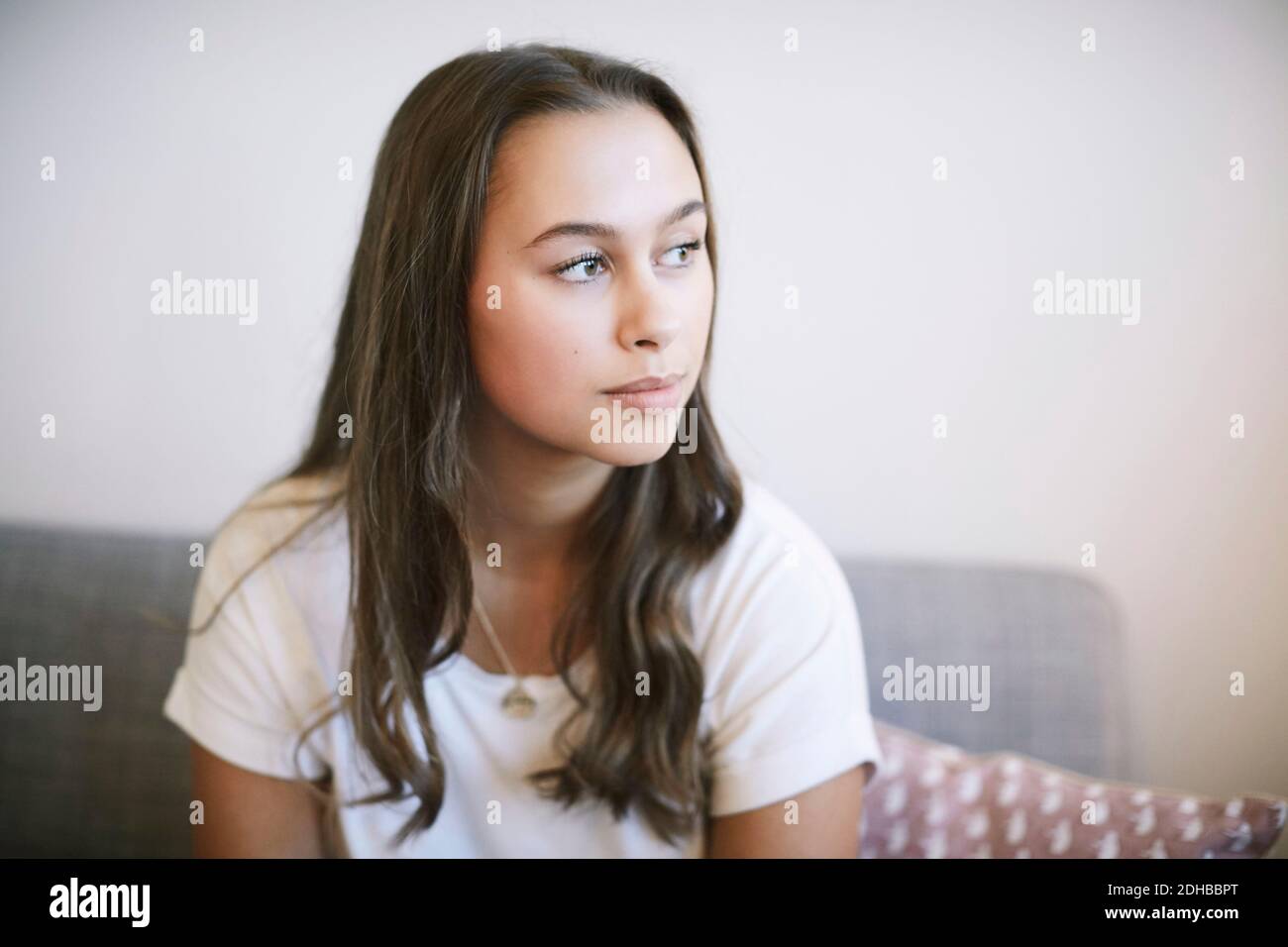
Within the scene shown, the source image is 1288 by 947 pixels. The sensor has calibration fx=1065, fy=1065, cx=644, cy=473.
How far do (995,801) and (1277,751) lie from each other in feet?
1.25

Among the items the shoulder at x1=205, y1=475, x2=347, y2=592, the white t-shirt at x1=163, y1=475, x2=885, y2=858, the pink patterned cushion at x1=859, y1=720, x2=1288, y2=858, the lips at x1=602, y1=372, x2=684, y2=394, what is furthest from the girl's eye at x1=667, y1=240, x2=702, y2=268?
the pink patterned cushion at x1=859, y1=720, x2=1288, y2=858

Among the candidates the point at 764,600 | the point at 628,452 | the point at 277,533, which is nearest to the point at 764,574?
the point at 764,600

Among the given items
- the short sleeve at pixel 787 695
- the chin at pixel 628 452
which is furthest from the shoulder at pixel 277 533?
the short sleeve at pixel 787 695

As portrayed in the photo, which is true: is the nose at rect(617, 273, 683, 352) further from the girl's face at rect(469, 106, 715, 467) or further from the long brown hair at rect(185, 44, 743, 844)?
the long brown hair at rect(185, 44, 743, 844)

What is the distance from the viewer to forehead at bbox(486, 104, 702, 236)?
38.4 inches

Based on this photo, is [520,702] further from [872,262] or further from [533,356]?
[872,262]

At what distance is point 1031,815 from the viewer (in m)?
1.18

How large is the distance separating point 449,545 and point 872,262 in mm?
592

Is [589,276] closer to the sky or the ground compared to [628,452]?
closer to the sky

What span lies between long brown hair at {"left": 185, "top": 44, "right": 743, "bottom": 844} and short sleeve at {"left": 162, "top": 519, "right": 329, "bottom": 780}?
36 millimetres

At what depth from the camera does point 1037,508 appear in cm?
129

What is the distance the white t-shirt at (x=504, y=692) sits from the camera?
42.6 inches
